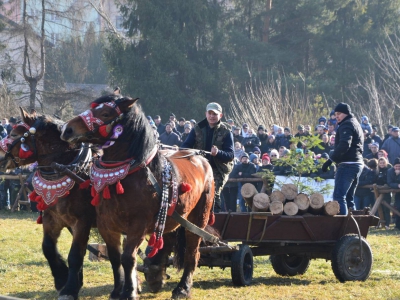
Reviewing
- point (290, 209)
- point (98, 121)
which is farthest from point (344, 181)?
point (98, 121)

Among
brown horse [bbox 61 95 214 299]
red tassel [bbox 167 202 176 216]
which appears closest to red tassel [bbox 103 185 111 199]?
brown horse [bbox 61 95 214 299]

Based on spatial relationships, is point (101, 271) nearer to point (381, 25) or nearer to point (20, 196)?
point (20, 196)

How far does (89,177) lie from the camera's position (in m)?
7.61

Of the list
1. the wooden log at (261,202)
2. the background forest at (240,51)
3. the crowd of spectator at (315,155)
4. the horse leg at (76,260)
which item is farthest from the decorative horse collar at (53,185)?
the background forest at (240,51)

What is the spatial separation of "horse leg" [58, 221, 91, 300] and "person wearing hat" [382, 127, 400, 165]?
11.9 metres

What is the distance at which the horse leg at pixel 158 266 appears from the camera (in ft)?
27.4

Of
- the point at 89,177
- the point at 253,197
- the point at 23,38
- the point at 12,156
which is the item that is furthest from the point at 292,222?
the point at 23,38

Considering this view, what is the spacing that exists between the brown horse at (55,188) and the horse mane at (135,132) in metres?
0.85

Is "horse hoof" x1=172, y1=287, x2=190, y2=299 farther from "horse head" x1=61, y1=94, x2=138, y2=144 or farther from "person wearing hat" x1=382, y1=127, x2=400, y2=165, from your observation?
"person wearing hat" x1=382, y1=127, x2=400, y2=165

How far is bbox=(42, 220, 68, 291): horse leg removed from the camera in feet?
25.7

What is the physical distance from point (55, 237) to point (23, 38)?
23.6m

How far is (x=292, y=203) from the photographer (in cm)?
903

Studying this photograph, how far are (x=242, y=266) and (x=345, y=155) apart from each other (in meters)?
2.33

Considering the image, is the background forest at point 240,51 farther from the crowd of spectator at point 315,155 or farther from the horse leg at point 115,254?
the horse leg at point 115,254
